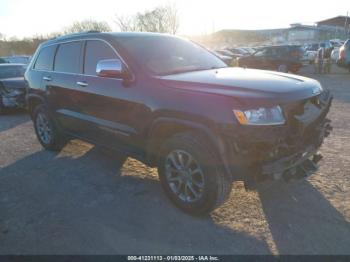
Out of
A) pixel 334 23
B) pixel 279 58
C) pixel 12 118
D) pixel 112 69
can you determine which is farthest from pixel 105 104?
pixel 334 23

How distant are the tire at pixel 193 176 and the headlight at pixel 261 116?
0.45 m

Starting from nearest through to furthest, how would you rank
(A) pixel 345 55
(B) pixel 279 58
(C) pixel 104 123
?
1. (C) pixel 104 123
2. (A) pixel 345 55
3. (B) pixel 279 58

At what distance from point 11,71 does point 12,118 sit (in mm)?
2238

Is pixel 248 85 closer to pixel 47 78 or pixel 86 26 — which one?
pixel 47 78

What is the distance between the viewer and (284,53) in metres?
18.4

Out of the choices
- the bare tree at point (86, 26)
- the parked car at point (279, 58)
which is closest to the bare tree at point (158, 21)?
the bare tree at point (86, 26)

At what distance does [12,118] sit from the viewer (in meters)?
9.11

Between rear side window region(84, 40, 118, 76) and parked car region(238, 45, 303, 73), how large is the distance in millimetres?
15498

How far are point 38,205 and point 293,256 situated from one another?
273 cm

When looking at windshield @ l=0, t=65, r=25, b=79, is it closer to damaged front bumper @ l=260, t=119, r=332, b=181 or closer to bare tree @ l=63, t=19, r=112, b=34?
damaged front bumper @ l=260, t=119, r=332, b=181

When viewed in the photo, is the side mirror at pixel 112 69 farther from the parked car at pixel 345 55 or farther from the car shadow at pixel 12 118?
the parked car at pixel 345 55

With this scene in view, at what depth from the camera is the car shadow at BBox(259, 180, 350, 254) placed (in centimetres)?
288

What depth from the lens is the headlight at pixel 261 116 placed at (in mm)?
2854

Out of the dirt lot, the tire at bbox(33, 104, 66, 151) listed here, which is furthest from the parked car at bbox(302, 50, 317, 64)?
the tire at bbox(33, 104, 66, 151)
